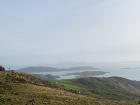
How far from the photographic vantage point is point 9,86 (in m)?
36.1

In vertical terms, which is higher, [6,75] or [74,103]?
[6,75]

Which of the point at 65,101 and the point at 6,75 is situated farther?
the point at 6,75

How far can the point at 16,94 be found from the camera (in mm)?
32781


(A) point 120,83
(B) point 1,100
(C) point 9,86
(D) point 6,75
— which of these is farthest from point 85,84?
(B) point 1,100

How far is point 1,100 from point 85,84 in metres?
68.8

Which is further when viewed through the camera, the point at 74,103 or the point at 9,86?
the point at 9,86

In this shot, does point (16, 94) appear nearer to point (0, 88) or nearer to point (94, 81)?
point (0, 88)

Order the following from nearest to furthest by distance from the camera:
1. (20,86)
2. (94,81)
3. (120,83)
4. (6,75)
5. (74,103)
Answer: (74,103) < (20,86) < (6,75) < (94,81) < (120,83)

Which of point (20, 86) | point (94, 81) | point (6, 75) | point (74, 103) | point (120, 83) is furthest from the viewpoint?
point (120, 83)

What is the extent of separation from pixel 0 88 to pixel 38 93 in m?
3.86

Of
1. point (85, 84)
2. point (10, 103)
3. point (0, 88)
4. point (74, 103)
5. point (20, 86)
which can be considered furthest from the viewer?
point (85, 84)

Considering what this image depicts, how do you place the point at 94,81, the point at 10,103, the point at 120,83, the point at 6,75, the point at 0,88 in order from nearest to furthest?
the point at 10,103
the point at 0,88
the point at 6,75
the point at 94,81
the point at 120,83

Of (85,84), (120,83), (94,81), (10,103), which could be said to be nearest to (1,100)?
(10,103)

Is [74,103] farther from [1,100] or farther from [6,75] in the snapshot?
[6,75]
